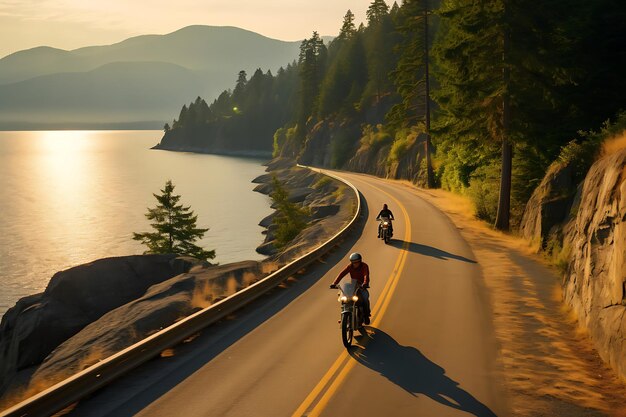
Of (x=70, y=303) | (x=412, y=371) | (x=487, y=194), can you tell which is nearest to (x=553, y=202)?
(x=487, y=194)

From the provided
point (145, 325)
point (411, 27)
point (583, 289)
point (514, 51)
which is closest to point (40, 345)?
point (145, 325)

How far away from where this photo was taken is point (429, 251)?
77.8 feet

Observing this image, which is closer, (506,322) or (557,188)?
(506,322)

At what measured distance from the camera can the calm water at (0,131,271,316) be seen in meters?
49.8

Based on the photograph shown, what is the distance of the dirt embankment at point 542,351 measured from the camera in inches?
363

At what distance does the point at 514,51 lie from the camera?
2556cm

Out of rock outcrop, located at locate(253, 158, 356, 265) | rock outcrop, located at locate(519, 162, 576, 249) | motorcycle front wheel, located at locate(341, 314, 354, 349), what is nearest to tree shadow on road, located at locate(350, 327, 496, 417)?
motorcycle front wheel, located at locate(341, 314, 354, 349)

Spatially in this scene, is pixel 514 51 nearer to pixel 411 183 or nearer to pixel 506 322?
pixel 506 322

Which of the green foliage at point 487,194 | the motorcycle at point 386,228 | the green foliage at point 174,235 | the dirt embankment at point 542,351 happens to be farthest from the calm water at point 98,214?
the dirt embankment at point 542,351

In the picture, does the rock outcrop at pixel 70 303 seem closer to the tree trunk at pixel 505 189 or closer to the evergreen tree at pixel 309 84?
the tree trunk at pixel 505 189

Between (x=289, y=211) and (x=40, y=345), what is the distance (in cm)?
2239

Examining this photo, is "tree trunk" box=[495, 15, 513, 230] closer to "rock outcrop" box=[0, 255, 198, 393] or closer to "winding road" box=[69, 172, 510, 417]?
"winding road" box=[69, 172, 510, 417]

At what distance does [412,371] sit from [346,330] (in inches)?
67.6

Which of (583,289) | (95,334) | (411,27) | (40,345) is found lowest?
(40,345)
